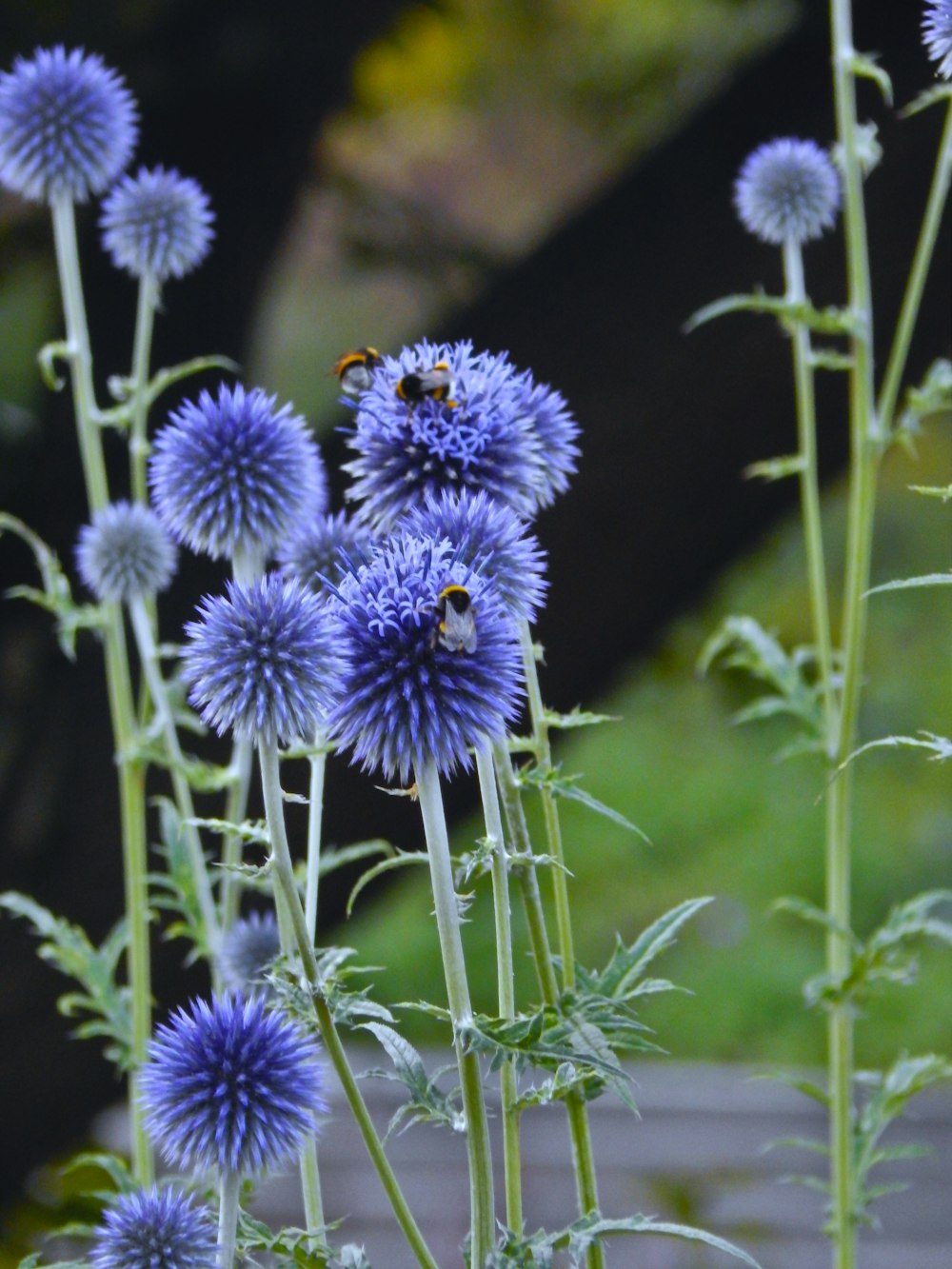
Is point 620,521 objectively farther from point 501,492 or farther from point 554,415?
point 501,492

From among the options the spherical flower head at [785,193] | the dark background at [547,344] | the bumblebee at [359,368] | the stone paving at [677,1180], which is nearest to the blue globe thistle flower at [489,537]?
the bumblebee at [359,368]

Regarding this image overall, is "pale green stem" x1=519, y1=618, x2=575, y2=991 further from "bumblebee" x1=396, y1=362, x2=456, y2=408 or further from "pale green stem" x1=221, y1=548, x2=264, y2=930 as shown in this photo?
"pale green stem" x1=221, y1=548, x2=264, y2=930

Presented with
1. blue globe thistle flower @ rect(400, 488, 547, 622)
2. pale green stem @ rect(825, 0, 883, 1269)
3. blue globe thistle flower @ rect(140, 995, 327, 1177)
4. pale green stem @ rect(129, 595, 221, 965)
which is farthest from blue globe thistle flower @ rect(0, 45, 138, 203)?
blue globe thistle flower @ rect(140, 995, 327, 1177)

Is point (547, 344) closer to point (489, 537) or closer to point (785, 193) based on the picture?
point (785, 193)

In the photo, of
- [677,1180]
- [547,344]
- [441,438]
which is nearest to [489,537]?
[441,438]

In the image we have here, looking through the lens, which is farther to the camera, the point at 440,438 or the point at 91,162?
the point at 91,162

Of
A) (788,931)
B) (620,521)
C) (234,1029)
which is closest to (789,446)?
(620,521)
